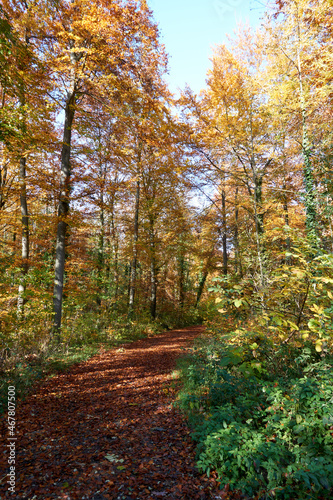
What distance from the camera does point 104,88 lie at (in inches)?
306

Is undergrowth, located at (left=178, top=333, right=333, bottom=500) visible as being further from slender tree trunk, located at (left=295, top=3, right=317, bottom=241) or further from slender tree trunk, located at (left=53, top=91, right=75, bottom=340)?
slender tree trunk, located at (left=53, top=91, right=75, bottom=340)

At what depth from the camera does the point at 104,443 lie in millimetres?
3477

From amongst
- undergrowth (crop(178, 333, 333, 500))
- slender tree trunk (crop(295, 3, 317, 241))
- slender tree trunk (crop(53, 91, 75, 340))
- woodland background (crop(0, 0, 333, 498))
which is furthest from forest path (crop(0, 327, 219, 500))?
A: slender tree trunk (crop(295, 3, 317, 241))

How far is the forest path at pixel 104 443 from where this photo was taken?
263 cm

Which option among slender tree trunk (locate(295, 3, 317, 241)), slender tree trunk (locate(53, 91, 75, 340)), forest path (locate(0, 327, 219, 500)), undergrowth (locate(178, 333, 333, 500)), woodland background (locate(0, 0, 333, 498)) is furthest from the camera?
slender tree trunk (locate(53, 91, 75, 340))

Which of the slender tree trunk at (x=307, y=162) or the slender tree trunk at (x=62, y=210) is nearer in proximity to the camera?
the slender tree trunk at (x=307, y=162)

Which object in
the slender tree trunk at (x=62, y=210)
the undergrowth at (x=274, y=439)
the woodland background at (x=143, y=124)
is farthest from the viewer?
the slender tree trunk at (x=62, y=210)

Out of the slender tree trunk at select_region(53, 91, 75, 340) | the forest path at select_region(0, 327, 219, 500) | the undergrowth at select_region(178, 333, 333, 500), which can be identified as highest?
the slender tree trunk at select_region(53, 91, 75, 340)

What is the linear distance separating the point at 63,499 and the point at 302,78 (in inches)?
395

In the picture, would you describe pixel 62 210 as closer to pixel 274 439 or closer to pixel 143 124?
pixel 143 124

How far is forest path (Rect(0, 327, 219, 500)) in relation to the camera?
263 cm

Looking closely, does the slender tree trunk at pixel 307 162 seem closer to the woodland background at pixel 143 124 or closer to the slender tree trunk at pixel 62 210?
the woodland background at pixel 143 124

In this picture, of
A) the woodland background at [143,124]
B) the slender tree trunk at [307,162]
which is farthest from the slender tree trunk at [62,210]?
the slender tree trunk at [307,162]

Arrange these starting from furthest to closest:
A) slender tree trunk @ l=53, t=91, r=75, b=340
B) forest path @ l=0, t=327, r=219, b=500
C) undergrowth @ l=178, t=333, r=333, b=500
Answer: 1. slender tree trunk @ l=53, t=91, r=75, b=340
2. forest path @ l=0, t=327, r=219, b=500
3. undergrowth @ l=178, t=333, r=333, b=500
